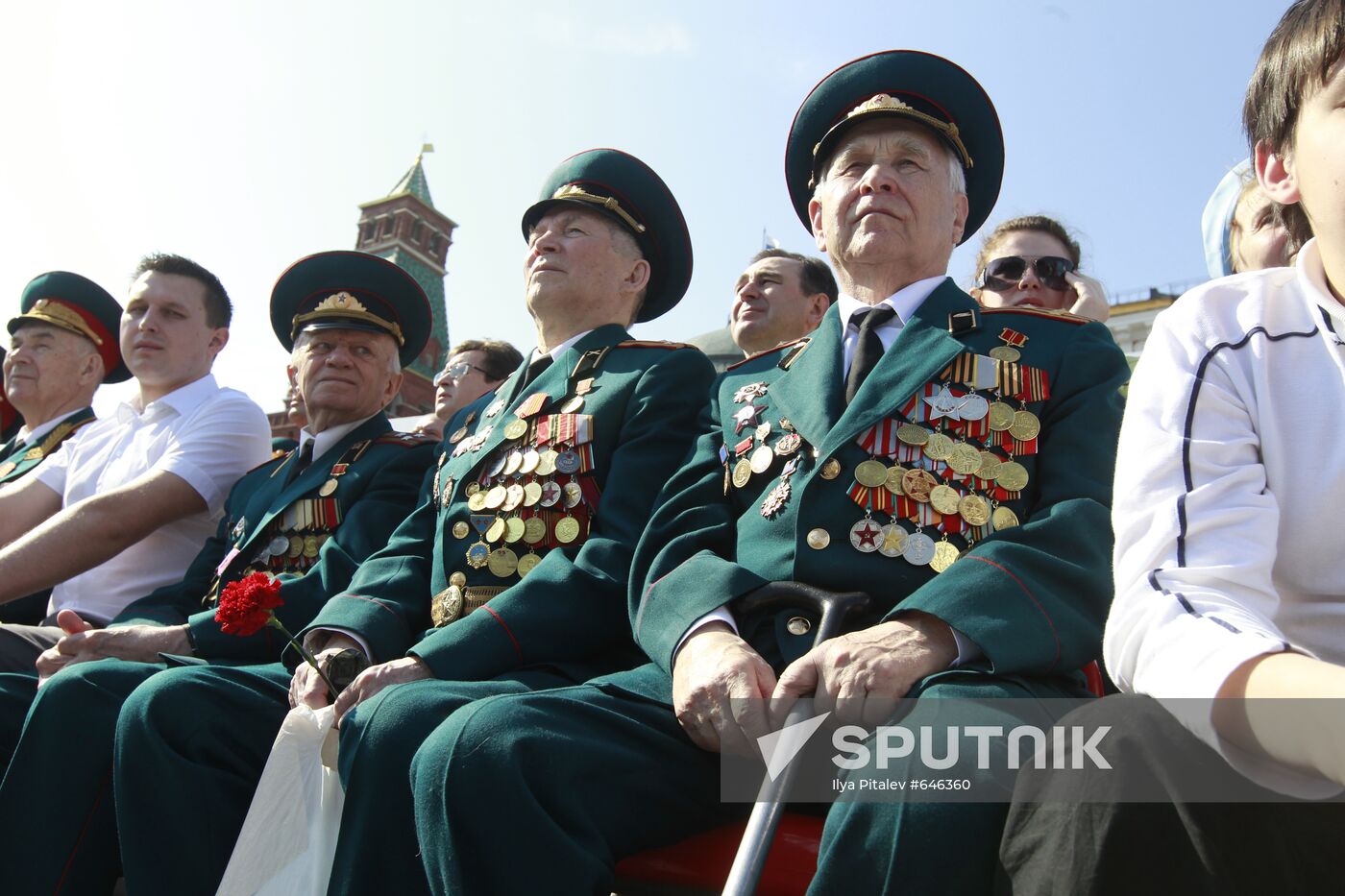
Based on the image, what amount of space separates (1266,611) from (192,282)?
478cm

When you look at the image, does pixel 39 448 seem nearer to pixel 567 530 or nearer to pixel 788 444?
pixel 567 530

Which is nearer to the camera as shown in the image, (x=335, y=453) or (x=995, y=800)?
(x=995, y=800)

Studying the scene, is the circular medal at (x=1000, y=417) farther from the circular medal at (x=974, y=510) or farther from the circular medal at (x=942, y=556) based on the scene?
the circular medal at (x=942, y=556)

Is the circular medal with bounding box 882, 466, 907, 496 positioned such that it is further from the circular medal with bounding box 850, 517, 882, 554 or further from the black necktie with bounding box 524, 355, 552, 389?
the black necktie with bounding box 524, 355, 552, 389

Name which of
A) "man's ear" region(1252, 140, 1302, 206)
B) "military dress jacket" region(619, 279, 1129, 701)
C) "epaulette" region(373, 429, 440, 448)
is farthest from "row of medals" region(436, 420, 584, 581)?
"man's ear" region(1252, 140, 1302, 206)

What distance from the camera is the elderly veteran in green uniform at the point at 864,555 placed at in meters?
1.89

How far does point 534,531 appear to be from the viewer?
9.84 ft

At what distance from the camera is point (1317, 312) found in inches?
62.2

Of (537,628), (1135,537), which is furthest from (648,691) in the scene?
(1135,537)

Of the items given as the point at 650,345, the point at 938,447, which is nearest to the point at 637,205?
the point at 650,345

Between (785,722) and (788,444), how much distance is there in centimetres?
75

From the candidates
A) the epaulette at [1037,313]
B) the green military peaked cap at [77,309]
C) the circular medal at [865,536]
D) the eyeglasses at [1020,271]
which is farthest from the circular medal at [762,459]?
Result: the green military peaked cap at [77,309]

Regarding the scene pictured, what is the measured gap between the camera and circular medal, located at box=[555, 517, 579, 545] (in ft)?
9.75

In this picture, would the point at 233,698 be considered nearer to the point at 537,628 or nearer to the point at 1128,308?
the point at 537,628
